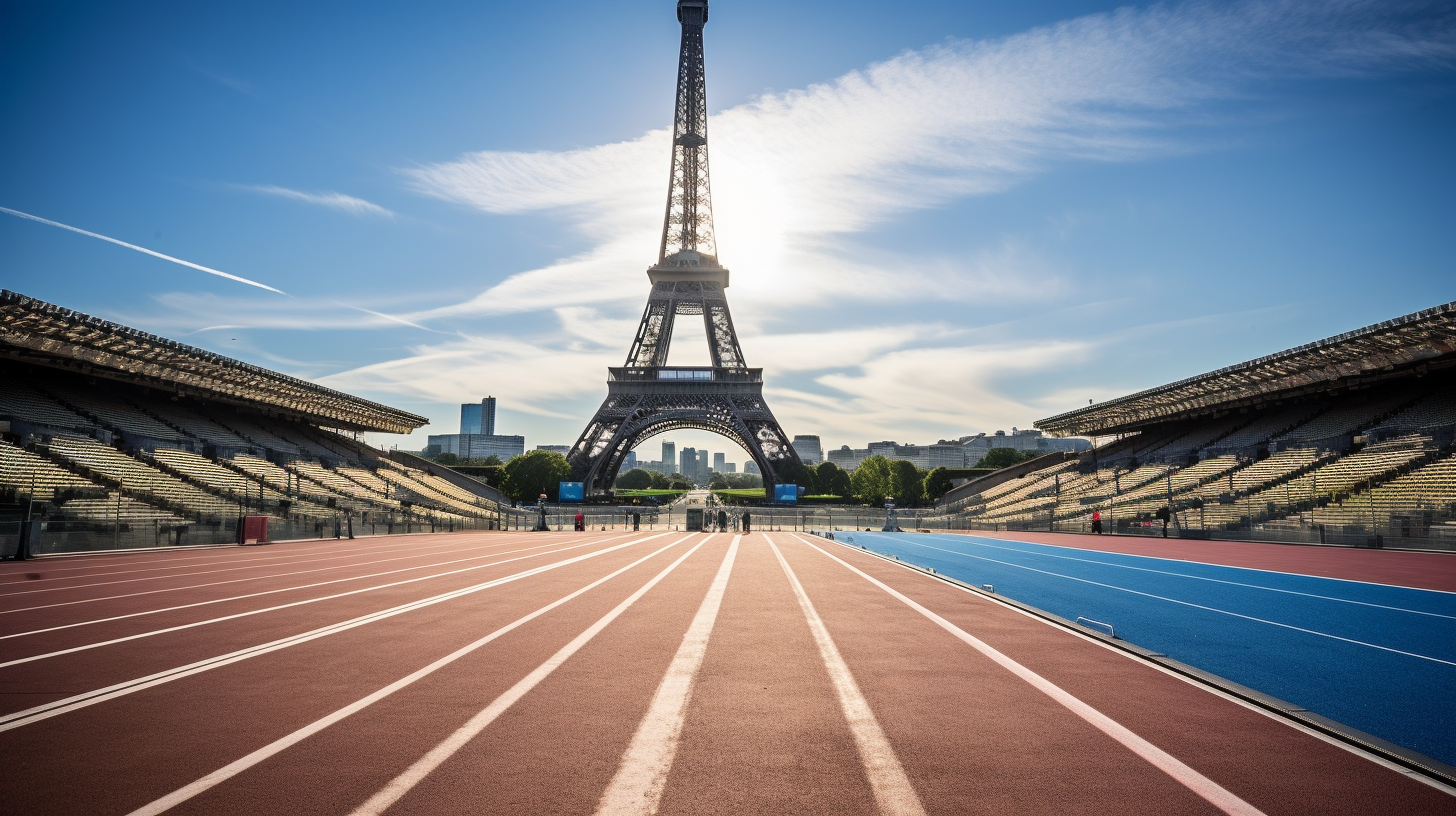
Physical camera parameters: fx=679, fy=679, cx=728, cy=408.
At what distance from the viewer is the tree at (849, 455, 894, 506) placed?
7050 cm

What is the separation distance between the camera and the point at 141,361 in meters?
29.2

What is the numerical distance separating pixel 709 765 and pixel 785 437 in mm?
50872

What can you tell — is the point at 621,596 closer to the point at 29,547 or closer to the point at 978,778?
the point at 978,778

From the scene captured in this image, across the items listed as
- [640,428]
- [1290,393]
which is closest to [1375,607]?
[1290,393]

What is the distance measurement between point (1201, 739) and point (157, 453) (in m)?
36.0

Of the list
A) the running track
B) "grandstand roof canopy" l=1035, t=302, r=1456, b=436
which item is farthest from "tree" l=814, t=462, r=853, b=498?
the running track

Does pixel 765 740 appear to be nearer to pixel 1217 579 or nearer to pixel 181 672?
pixel 181 672

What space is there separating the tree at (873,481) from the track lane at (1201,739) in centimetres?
6392

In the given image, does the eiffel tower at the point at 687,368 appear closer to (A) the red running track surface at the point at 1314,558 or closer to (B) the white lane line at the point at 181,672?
(A) the red running track surface at the point at 1314,558

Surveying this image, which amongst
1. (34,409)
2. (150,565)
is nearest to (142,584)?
(150,565)

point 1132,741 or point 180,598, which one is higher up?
point 1132,741

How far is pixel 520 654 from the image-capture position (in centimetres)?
638

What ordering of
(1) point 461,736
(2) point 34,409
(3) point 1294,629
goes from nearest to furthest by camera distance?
(1) point 461,736, (3) point 1294,629, (2) point 34,409

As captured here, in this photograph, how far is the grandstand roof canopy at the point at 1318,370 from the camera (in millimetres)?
23531
